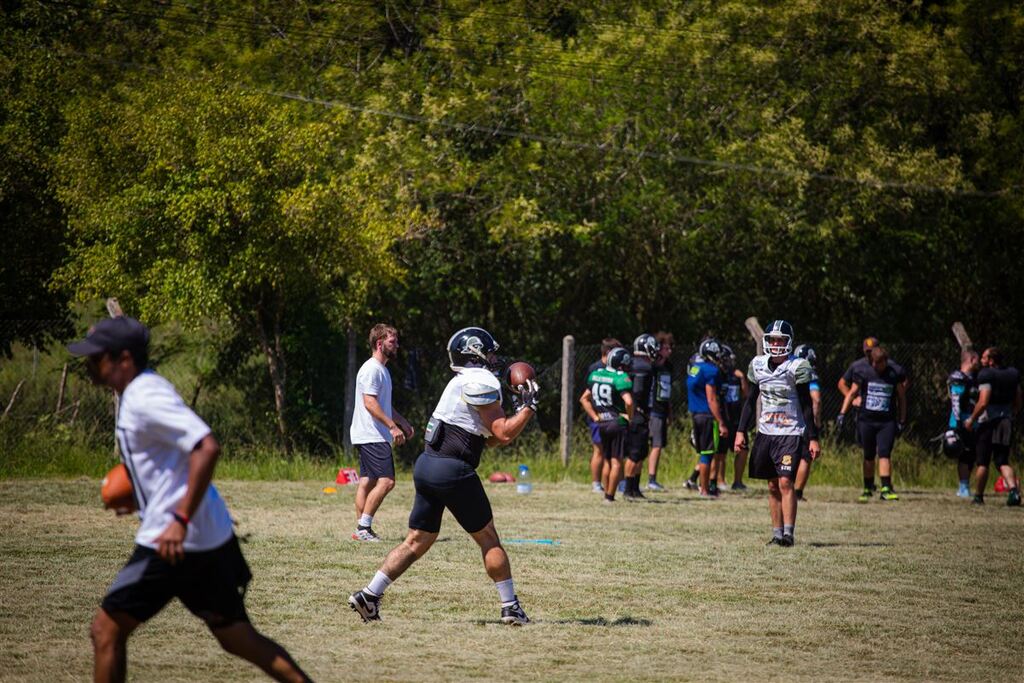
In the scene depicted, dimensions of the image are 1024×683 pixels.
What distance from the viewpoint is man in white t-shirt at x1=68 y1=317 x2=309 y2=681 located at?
5555 mm

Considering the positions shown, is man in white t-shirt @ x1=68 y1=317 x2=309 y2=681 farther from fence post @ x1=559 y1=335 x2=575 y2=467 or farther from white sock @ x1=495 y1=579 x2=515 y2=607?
fence post @ x1=559 y1=335 x2=575 y2=467

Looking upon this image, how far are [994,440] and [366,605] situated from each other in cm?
1229

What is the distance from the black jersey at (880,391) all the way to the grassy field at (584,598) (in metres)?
2.35

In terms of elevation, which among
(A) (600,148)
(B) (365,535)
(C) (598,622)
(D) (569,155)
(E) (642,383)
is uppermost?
(A) (600,148)

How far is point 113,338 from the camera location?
5.68m

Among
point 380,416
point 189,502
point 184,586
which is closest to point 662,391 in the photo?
point 380,416

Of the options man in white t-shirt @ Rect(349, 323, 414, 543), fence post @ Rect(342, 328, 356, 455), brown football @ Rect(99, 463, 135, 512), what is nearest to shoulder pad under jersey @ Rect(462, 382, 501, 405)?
brown football @ Rect(99, 463, 135, 512)

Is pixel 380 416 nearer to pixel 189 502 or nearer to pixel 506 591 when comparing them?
pixel 506 591

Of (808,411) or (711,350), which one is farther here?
(711,350)

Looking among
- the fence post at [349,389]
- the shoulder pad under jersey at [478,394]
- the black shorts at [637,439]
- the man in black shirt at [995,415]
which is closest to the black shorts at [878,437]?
the man in black shirt at [995,415]

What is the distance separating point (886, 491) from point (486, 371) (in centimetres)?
1160

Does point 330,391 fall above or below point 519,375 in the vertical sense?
below

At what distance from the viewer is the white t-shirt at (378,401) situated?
13.0 metres

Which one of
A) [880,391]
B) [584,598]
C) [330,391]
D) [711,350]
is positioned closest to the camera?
[584,598]
